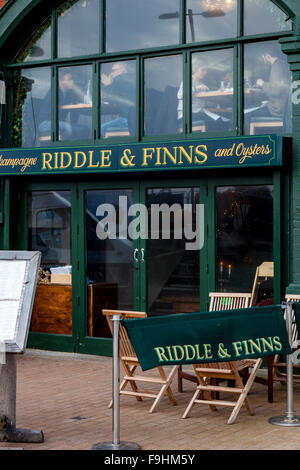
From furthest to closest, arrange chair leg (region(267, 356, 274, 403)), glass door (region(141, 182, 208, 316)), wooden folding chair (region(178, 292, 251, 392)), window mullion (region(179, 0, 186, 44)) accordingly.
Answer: window mullion (region(179, 0, 186, 44)), glass door (region(141, 182, 208, 316)), wooden folding chair (region(178, 292, 251, 392)), chair leg (region(267, 356, 274, 403))

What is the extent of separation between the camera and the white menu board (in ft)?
20.7

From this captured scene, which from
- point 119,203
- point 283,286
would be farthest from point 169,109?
point 283,286

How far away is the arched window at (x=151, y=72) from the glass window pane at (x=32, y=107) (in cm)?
1

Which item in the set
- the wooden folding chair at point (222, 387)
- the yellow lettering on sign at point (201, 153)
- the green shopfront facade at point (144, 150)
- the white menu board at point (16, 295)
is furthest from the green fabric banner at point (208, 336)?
the yellow lettering on sign at point (201, 153)

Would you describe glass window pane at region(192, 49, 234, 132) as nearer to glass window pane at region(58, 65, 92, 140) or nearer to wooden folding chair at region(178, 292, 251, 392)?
glass window pane at region(58, 65, 92, 140)

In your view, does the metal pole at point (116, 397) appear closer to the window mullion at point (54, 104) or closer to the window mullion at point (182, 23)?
the window mullion at point (182, 23)

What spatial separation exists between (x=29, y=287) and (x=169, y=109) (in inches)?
179

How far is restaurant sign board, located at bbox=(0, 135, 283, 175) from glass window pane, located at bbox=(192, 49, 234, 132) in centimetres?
50

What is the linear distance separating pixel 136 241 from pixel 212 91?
2.21 meters

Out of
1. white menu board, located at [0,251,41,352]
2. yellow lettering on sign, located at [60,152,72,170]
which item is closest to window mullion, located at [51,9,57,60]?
yellow lettering on sign, located at [60,152,72,170]

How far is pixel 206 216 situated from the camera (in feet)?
33.2

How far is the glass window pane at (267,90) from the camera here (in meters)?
9.71

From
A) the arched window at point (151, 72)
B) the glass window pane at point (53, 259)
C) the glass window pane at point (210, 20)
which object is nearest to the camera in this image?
the arched window at point (151, 72)
